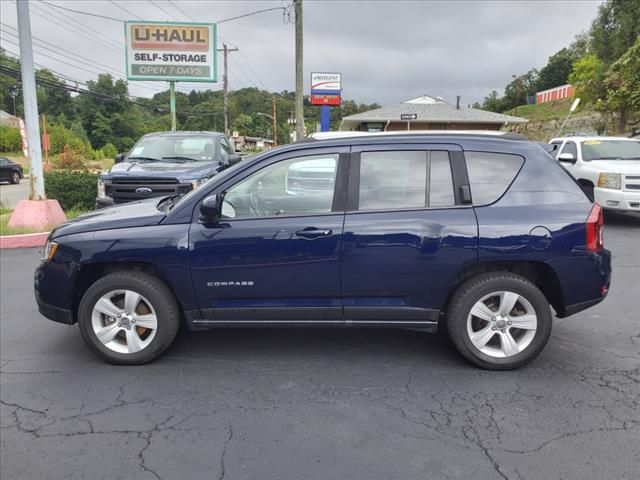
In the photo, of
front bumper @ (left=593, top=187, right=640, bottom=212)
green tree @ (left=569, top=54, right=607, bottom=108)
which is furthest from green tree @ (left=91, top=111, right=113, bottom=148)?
front bumper @ (left=593, top=187, right=640, bottom=212)

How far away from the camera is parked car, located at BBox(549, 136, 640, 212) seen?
989 centimetres

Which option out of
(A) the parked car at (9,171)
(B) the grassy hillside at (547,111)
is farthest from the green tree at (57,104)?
(B) the grassy hillside at (547,111)

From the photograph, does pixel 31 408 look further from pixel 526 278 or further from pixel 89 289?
pixel 526 278

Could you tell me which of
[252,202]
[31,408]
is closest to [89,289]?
[31,408]

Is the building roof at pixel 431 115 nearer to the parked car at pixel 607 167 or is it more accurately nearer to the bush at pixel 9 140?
the parked car at pixel 607 167

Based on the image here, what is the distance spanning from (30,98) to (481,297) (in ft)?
29.7

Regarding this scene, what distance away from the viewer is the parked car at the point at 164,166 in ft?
27.6

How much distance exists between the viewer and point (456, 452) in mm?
2898

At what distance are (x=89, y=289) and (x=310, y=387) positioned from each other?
72.1 inches

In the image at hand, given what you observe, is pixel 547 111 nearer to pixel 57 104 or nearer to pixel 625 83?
pixel 625 83

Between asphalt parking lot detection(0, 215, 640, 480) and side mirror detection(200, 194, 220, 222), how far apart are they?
3.87ft

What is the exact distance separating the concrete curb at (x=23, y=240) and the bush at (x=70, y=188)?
2.92 metres

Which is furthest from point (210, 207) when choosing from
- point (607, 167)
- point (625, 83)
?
point (625, 83)

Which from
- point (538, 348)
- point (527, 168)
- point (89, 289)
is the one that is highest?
point (527, 168)
